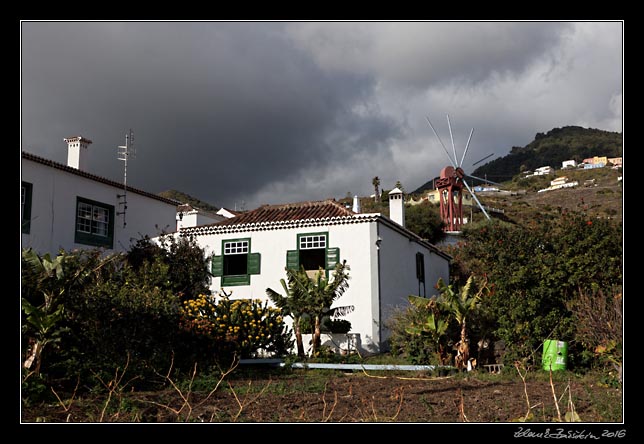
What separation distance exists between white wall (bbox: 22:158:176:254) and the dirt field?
37.6ft

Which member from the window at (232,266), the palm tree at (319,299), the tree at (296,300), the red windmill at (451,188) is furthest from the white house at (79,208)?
the red windmill at (451,188)

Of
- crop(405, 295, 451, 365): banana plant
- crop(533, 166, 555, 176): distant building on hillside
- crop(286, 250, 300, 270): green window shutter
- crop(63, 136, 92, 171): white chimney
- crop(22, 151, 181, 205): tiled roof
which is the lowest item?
crop(405, 295, 451, 365): banana plant

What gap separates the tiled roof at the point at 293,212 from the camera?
854 inches

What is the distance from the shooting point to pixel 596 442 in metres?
6.62

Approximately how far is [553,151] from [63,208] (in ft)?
297

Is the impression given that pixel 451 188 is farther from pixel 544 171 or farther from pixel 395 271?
pixel 544 171

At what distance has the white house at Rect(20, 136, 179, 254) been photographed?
19984 mm

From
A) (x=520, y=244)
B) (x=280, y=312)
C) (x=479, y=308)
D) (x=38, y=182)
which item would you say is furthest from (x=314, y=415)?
(x=38, y=182)

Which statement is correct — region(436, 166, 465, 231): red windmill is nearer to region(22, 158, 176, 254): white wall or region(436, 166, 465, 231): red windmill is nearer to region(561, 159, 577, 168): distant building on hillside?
region(22, 158, 176, 254): white wall

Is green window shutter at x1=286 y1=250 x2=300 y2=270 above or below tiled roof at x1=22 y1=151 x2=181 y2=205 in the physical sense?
below

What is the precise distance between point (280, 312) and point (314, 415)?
28.9 feet

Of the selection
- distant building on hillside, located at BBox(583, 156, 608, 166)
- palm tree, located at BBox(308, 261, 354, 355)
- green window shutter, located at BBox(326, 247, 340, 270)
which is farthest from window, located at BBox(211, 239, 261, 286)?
distant building on hillside, located at BBox(583, 156, 608, 166)

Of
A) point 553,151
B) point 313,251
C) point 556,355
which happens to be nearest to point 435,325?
point 556,355

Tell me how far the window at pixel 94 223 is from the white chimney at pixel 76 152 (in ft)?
7.13
